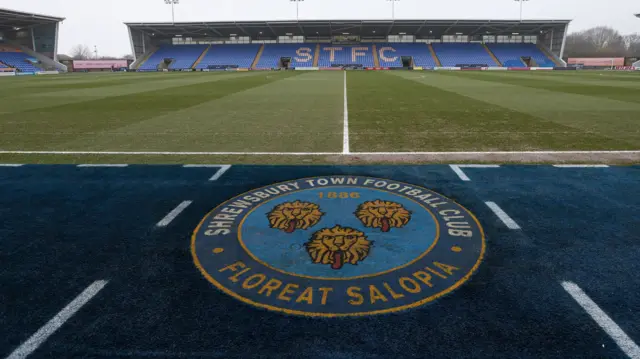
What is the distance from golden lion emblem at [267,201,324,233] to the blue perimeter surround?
909 millimetres

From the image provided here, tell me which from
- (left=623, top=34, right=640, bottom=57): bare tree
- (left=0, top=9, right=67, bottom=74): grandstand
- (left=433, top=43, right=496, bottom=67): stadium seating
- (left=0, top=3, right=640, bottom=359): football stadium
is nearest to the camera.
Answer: (left=0, top=3, right=640, bottom=359): football stadium

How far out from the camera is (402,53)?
68.4 m

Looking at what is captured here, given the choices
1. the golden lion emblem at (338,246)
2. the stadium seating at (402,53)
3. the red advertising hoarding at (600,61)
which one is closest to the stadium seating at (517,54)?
the red advertising hoarding at (600,61)

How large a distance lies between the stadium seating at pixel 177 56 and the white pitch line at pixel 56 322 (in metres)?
69.4

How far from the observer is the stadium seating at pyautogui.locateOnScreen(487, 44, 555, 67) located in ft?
208

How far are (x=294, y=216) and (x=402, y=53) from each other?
70.0 meters

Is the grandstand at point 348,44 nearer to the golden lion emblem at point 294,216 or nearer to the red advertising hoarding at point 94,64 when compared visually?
the red advertising hoarding at point 94,64

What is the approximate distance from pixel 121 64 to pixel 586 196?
89610mm

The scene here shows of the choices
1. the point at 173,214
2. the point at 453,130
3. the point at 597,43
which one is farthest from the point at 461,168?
the point at 597,43

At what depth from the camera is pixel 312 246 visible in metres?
3.67

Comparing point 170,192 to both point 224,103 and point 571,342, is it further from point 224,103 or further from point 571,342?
point 224,103

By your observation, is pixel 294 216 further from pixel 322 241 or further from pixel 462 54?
pixel 462 54

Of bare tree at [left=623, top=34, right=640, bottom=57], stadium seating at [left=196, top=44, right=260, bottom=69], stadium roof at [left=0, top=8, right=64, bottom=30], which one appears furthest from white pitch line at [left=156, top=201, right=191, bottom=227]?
bare tree at [left=623, top=34, right=640, bottom=57]

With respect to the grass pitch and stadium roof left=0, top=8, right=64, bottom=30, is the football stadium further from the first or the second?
stadium roof left=0, top=8, right=64, bottom=30
